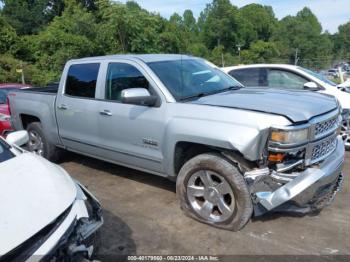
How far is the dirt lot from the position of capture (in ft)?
11.9

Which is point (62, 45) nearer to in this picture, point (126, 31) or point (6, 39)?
point (6, 39)

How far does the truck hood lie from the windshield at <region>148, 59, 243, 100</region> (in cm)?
24

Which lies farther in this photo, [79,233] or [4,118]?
[4,118]

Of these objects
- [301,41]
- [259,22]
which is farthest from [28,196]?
[259,22]

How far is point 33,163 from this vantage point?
2.99m

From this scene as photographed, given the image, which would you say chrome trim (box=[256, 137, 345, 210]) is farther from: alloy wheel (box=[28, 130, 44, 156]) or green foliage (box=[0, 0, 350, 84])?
green foliage (box=[0, 0, 350, 84])

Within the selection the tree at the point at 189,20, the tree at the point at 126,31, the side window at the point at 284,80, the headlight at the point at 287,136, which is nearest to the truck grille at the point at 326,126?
the headlight at the point at 287,136

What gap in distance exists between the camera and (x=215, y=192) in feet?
12.9

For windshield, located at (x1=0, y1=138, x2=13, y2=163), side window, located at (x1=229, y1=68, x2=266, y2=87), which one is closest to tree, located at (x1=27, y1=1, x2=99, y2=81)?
side window, located at (x1=229, y1=68, x2=266, y2=87)

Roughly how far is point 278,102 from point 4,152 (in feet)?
8.58

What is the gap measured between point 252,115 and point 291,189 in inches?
30.3

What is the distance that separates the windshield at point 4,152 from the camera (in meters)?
3.09

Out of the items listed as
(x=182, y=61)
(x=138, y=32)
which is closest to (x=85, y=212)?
(x=182, y=61)

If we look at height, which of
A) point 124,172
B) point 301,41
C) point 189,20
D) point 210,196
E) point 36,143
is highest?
point 189,20
